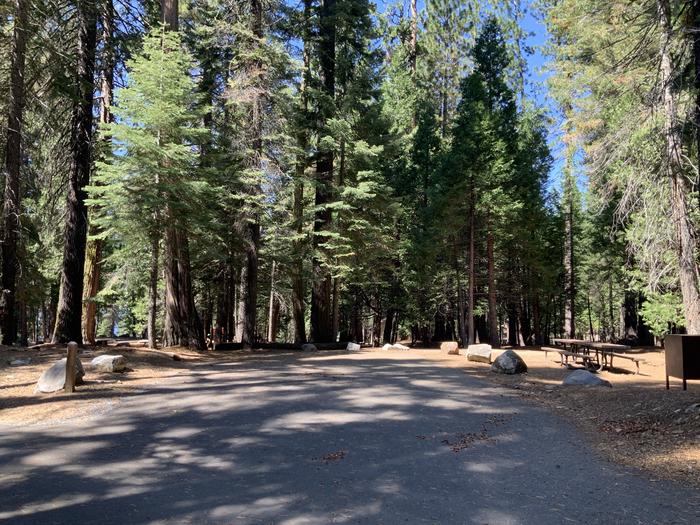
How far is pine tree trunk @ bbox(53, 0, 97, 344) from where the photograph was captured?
538 inches

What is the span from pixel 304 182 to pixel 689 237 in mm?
13113

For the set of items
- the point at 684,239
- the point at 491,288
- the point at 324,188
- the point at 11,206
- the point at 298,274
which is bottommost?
the point at 491,288

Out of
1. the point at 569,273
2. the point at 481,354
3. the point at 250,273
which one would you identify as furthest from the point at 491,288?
the point at 569,273

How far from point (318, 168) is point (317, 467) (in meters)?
18.0

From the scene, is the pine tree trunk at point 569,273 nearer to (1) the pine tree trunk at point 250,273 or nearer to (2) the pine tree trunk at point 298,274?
(2) the pine tree trunk at point 298,274

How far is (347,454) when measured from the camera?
5504 millimetres

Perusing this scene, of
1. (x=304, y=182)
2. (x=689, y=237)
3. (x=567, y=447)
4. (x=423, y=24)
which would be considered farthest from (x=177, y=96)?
(x=423, y=24)

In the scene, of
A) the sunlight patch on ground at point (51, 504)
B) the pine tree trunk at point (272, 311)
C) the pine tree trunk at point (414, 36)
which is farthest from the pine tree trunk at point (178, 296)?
the pine tree trunk at point (414, 36)

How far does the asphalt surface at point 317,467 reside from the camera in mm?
3930

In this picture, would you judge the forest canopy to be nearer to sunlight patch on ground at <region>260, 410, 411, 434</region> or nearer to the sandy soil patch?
the sandy soil patch

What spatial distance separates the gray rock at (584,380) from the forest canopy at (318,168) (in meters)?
4.09

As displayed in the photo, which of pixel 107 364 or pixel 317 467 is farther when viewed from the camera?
pixel 107 364

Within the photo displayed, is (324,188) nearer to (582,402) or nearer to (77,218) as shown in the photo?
(77,218)

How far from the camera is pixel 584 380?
1019 centimetres
